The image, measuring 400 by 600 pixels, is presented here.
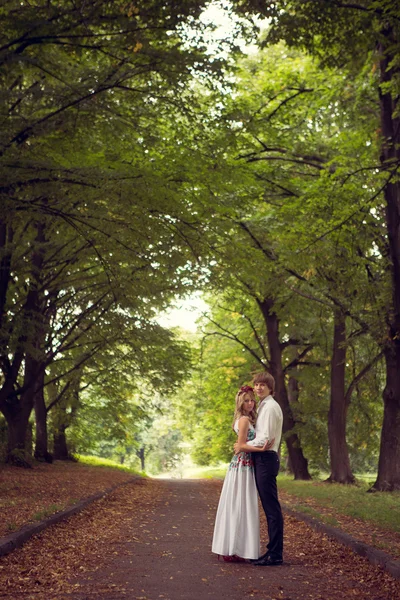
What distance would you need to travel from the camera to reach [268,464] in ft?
24.2

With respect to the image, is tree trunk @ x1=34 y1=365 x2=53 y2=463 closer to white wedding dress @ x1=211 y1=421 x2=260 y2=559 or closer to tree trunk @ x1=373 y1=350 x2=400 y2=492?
tree trunk @ x1=373 y1=350 x2=400 y2=492

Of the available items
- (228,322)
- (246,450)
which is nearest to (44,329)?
(246,450)

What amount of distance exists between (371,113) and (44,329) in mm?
9859

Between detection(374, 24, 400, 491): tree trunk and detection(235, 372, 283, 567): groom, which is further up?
detection(374, 24, 400, 491): tree trunk

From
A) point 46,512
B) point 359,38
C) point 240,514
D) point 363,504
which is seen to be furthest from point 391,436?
point 240,514

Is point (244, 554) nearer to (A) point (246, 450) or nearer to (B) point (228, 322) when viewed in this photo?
(A) point (246, 450)

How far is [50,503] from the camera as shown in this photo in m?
11.2

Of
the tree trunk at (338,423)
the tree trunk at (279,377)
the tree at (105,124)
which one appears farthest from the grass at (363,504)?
the tree trunk at (279,377)

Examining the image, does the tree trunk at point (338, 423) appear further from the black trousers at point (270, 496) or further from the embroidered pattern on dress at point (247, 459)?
the black trousers at point (270, 496)

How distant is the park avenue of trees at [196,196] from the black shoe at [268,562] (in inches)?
245

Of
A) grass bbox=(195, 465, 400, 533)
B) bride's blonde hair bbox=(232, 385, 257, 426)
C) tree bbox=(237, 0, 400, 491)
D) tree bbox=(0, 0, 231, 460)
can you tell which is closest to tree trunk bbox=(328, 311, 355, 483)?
grass bbox=(195, 465, 400, 533)

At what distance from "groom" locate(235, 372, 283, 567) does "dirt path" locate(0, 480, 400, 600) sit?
21 cm

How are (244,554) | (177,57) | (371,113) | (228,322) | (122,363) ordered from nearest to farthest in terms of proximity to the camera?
(244,554) < (177,57) < (371,113) < (122,363) < (228,322)

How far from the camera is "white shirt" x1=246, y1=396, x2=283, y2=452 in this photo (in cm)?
734
